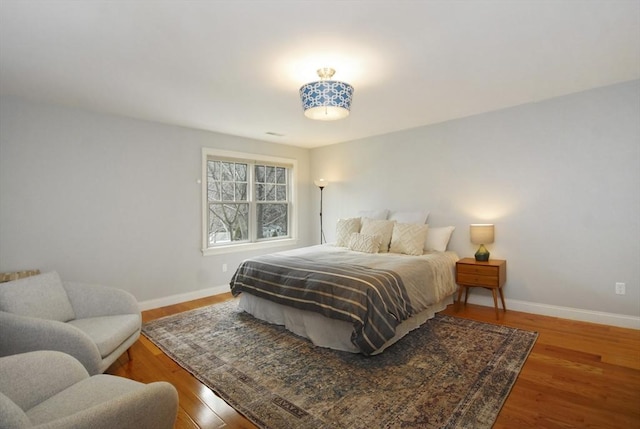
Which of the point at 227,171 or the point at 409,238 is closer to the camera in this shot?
the point at 409,238

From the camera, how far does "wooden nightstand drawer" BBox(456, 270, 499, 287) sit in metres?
3.49

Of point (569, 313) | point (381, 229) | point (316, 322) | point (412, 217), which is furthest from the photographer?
point (412, 217)

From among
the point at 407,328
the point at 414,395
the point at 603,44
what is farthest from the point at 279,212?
the point at 603,44

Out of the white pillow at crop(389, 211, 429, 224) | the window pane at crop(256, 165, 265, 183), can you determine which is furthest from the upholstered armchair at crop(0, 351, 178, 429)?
the window pane at crop(256, 165, 265, 183)

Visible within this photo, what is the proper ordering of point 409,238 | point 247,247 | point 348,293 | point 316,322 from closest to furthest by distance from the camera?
point 348,293, point 316,322, point 409,238, point 247,247

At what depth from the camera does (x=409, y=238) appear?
3.96 m

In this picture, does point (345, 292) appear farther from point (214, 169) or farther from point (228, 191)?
point (214, 169)

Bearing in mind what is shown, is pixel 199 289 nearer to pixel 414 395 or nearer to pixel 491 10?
pixel 414 395

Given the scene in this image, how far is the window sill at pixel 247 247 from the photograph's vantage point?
4.66m

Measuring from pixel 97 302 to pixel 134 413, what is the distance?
6.05 ft

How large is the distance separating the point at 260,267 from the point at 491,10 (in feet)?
9.62

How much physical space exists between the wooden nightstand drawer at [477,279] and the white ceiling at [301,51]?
1.98 meters

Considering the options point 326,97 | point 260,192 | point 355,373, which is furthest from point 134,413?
point 260,192

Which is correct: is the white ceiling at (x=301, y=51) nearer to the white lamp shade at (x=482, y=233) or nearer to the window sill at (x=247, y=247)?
the white lamp shade at (x=482, y=233)
